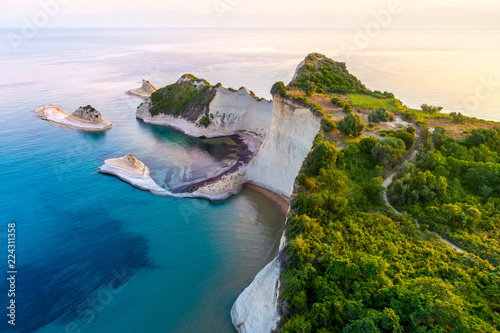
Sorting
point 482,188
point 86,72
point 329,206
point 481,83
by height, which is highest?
point 481,83

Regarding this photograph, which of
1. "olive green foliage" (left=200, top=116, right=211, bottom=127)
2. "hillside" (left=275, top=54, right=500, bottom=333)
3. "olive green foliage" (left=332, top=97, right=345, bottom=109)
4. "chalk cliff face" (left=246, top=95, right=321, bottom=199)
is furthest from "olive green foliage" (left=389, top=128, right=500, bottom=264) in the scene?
"olive green foliage" (left=200, top=116, right=211, bottom=127)

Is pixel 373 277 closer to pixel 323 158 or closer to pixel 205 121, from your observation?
pixel 323 158

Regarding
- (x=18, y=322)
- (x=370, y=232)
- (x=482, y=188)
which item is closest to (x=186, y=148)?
(x=18, y=322)

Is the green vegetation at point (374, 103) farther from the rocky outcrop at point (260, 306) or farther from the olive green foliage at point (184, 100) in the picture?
the rocky outcrop at point (260, 306)

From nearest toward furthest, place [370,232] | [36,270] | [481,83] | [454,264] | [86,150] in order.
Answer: [454,264] < [370,232] < [36,270] < [86,150] < [481,83]

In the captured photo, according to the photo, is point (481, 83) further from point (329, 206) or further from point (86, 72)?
point (86, 72)

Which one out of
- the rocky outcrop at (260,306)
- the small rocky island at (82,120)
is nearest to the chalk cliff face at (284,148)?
the rocky outcrop at (260,306)

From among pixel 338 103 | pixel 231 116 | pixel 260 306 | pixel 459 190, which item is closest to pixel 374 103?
pixel 338 103
